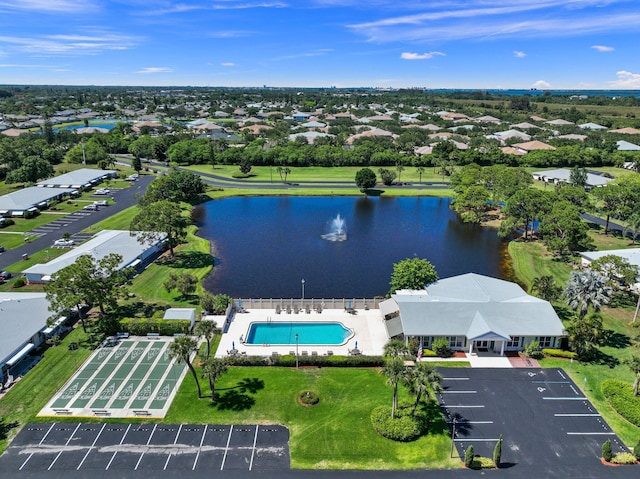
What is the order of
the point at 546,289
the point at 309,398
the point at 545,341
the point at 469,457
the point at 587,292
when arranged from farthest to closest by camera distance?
1. the point at 546,289
2. the point at 587,292
3. the point at 545,341
4. the point at 309,398
5. the point at 469,457

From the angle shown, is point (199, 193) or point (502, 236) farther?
point (199, 193)

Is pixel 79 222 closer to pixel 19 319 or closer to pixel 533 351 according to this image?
pixel 19 319

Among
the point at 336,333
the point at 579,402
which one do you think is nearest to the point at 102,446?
the point at 336,333

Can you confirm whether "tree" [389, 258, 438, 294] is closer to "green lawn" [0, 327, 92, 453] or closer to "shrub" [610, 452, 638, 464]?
"shrub" [610, 452, 638, 464]

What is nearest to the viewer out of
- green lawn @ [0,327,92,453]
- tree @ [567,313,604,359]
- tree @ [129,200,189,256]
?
green lawn @ [0,327,92,453]

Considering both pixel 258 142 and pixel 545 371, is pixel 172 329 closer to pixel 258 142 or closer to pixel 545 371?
pixel 545 371

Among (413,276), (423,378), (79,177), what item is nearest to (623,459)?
(423,378)

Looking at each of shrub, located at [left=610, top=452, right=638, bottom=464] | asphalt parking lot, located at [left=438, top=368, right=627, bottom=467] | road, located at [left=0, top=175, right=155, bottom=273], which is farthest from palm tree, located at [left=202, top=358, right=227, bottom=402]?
road, located at [left=0, top=175, right=155, bottom=273]
